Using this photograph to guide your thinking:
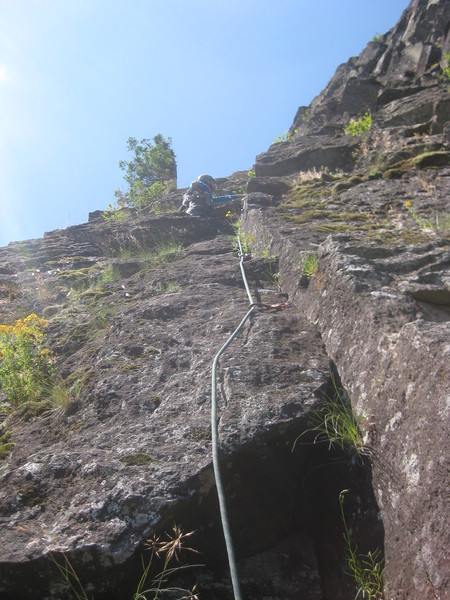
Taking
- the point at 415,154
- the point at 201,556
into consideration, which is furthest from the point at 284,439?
the point at 415,154

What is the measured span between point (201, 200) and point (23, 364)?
22.3 ft

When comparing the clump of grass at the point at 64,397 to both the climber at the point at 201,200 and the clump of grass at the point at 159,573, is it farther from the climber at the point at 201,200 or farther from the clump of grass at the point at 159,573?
the climber at the point at 201,200

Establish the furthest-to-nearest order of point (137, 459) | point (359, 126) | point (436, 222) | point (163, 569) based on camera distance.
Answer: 1. point (359, 126)
2. point (436, 222)
3. point (137, 459)
4. point (163, 569)

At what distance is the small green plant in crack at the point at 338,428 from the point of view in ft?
9.17

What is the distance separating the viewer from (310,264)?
4.67 meters

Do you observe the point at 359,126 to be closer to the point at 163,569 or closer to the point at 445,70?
the point at 445,70

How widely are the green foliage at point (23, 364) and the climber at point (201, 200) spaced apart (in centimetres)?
574

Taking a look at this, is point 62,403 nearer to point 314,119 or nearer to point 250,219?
point 250,219

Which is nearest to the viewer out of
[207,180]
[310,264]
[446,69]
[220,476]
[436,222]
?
[220,476]

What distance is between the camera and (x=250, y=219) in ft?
24.7

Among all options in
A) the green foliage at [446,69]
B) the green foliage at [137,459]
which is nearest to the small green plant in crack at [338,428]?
the green foliage at [137,459]

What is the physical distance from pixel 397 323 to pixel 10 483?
101 inches

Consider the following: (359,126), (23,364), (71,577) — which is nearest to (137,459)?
(71,577)

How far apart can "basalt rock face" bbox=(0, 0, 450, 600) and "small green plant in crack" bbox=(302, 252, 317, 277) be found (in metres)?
0.04
